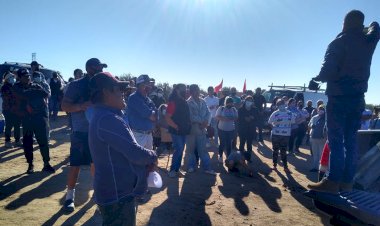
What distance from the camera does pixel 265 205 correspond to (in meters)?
5.93

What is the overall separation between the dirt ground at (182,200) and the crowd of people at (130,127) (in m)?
0.38

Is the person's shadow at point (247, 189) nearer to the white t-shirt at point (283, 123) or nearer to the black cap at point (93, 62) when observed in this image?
the white t-shirt at point (283, 123)

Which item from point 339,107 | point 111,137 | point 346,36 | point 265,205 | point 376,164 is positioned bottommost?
point 265,205

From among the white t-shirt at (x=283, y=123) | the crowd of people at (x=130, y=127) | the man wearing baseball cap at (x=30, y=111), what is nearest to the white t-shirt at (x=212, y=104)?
the crowd of people at (x=130, y=127)

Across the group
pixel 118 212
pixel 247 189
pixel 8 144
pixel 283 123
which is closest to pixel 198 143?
pixel 247 189

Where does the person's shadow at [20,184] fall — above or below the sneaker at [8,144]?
below

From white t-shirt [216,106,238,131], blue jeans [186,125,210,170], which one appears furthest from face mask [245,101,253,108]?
blue jeans [186,125,210,170]

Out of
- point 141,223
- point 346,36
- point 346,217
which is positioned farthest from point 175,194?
point 346,36

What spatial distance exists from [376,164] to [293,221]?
6.02 ft

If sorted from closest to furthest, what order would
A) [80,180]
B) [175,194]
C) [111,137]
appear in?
[111,137] → [175,194] → [80,180]

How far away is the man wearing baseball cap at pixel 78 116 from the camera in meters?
4.64

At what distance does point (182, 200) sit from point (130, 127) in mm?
1657

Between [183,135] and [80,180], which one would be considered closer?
[80,180]

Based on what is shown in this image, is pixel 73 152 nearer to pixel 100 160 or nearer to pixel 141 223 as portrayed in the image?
pixel 141 223
